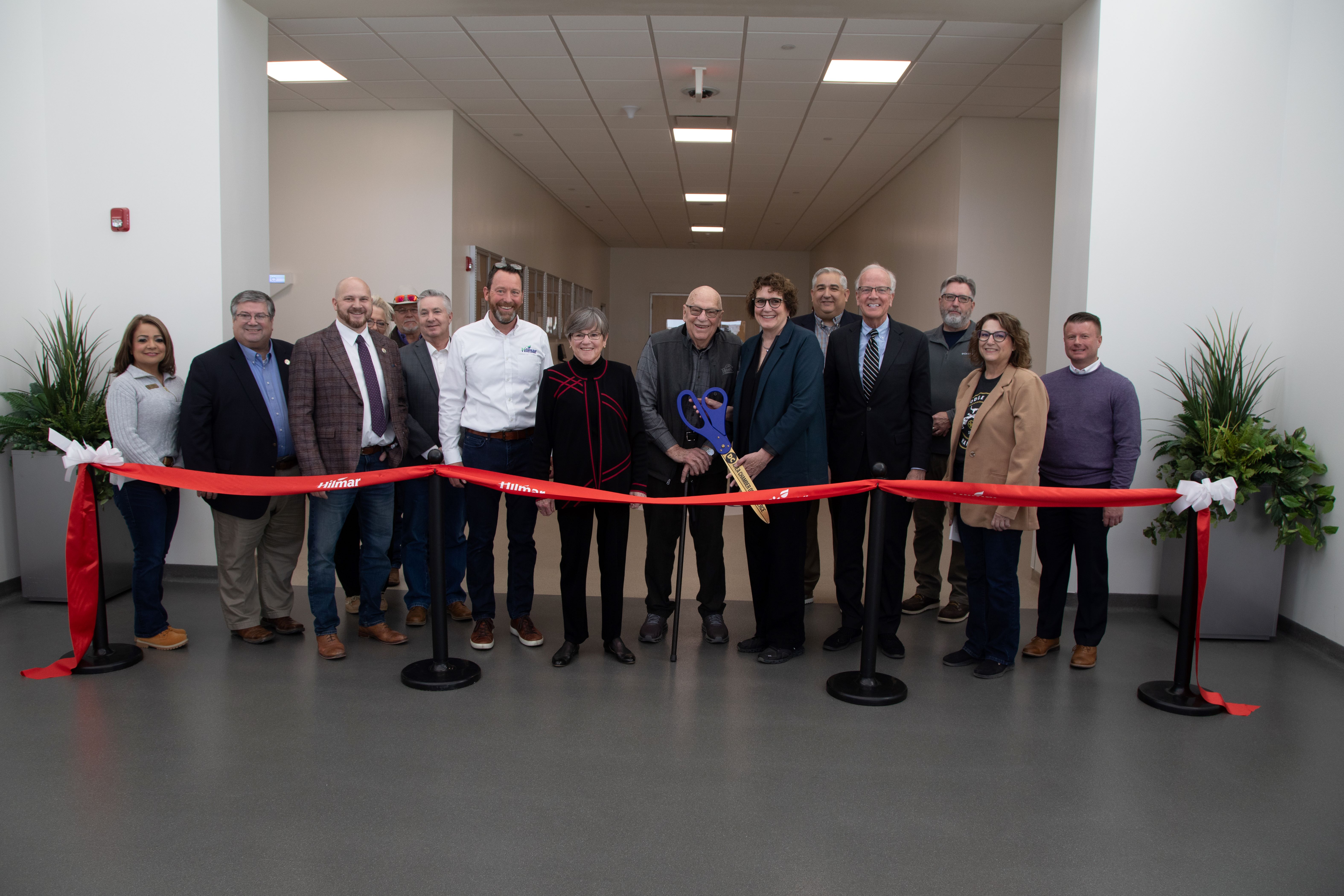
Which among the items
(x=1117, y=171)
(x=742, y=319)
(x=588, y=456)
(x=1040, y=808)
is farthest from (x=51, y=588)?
(x=742, y=319)

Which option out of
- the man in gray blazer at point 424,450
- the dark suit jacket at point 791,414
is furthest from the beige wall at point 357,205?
the dark suit jacket at point 791,414

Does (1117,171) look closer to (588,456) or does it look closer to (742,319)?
(588,456)

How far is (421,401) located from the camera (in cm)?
399

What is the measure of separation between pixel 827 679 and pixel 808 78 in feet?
17.0

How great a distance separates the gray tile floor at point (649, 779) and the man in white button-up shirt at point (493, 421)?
37 cm

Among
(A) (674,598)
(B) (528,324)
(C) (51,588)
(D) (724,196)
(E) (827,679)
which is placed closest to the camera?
(E) (827,679)

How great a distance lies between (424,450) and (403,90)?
4671mm

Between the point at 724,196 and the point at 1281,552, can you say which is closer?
the point at 1281,552

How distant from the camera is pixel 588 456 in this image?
345 centimetres

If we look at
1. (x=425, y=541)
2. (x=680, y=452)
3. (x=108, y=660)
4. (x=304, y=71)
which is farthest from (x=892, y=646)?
(x=304, y=71)

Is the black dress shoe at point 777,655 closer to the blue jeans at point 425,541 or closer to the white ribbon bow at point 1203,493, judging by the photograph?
the blue jeans at point 425,541

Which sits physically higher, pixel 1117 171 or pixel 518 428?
pixel 1117 171

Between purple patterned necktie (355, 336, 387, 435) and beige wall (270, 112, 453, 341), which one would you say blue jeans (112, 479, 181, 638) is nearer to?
purple patterned necktie (355, 336, 387, 435)

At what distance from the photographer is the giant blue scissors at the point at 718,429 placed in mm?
3566
